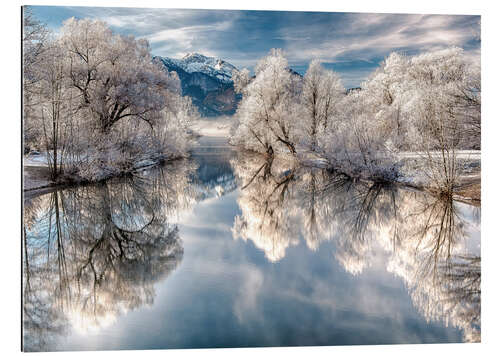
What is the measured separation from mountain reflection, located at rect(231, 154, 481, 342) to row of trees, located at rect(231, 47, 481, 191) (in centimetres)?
164

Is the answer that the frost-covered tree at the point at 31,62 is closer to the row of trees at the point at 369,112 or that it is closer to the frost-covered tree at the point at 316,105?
the row of trees at the point at 369,112

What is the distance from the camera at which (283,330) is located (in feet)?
13.2

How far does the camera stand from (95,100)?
51.8ft

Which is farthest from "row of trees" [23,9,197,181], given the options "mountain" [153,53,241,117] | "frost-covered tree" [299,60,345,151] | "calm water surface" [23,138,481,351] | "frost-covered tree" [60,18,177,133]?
"frost-covered tree" [299,60,345,151]

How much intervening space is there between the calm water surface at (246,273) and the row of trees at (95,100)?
88.0 inches

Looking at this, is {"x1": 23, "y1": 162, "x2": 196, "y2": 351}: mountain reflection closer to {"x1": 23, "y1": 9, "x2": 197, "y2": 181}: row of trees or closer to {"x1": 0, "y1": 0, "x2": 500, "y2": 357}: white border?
{"x1": 0, "y1": 0, "x2": 500, "y2": 357}: white border

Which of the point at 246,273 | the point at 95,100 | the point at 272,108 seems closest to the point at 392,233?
the point at 246,273

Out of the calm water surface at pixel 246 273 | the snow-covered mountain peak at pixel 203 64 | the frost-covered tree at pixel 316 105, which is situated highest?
the frost-covered tree at pixel 316 105

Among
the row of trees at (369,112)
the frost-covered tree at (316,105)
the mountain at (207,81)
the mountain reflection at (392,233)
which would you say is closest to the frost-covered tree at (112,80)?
the mountain at (207,81)

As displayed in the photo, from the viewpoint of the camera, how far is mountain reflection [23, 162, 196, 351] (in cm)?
430

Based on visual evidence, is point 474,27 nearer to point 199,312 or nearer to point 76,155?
point 199,312

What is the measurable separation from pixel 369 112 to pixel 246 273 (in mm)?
22676

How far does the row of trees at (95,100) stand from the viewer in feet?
31.7

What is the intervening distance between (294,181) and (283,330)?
37.7 feet
